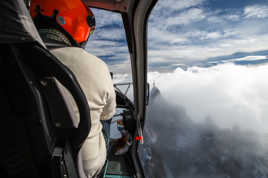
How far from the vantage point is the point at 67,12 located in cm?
88

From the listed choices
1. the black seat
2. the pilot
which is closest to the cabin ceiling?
the pilot

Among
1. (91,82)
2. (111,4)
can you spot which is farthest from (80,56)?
(111,4)

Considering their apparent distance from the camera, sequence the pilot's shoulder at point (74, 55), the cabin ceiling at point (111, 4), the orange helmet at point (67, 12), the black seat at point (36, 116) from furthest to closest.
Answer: the cabin ceiling at point (111, 4)
the orange helmet at point (67, 12)
the pilot's shoulder at point (74, 55)
the black seat at point (36, 116)

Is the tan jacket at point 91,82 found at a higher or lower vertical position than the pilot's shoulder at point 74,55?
lower

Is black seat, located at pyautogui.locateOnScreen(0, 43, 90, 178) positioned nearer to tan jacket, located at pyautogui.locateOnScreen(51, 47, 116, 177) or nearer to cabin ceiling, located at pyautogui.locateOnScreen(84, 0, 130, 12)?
tan jacket, located at pyautogui.locateOnScreen(51, 47, 116, 177)

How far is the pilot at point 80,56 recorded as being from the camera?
679mm

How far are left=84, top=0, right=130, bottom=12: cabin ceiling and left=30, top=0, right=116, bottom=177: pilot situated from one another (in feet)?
2.07

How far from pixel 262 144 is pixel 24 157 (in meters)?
108

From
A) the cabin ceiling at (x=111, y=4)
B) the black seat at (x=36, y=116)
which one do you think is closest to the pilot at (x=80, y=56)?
the black seat at (x=36, y=116)

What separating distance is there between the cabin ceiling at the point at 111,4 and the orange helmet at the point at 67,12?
65 cm

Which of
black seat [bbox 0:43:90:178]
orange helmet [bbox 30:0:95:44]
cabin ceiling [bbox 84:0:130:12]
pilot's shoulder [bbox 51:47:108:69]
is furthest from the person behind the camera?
A: cabin ceiling [bbox 84:0:130:12]

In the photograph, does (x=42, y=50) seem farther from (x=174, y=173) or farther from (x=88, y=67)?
(x=174, y=173)

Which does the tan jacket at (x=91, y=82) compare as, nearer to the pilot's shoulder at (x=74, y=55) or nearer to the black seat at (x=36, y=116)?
the pilot's shoulder at (x=74, y=55)

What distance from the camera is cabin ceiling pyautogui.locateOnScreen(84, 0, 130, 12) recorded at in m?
1.51
